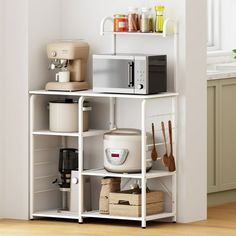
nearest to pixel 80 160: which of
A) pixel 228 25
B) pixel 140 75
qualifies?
pixel 140 75

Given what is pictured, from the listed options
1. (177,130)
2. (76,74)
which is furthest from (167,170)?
(76,74)

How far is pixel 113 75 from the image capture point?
667cm

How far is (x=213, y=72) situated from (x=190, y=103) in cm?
85

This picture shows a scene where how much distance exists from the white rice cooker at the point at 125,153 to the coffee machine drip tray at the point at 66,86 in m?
0.41

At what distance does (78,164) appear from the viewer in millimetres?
6906

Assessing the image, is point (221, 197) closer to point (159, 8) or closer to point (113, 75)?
point (113, 75)

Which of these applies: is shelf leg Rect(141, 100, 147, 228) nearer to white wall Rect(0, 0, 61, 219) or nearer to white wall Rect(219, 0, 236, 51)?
white wall Rect(0, 0, 61, 219)

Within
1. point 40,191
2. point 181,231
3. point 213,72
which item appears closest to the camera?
point 181,231

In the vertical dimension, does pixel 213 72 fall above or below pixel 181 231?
above

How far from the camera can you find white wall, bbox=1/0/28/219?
22.6 feet

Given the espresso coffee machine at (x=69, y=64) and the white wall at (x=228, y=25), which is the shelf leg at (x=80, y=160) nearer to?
the espresso coffee machine at (x=69, y=64)

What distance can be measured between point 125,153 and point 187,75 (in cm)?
64

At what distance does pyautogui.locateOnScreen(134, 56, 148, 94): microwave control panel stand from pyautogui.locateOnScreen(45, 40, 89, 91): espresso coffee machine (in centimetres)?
46

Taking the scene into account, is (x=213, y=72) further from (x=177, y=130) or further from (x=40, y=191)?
(x=40, y=191)
